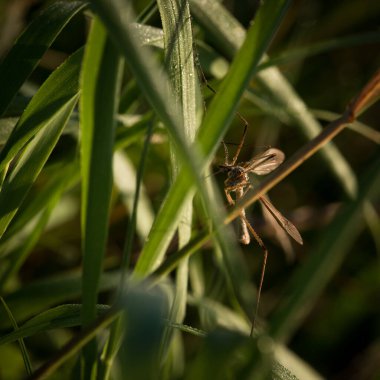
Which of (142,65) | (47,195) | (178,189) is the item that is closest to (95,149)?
(178,189)

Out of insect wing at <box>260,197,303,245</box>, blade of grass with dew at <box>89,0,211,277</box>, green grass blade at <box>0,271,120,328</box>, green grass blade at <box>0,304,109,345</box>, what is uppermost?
blade of grass with dew at <box>89,0,211,277</box>

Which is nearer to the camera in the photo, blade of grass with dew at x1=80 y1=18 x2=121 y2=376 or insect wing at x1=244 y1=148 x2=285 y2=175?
blade of grass with dew at x1=80 y1=18 x2=121 y2=376

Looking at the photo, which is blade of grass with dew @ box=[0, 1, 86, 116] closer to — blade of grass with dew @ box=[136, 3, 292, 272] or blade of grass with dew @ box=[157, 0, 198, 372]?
blade of grass with dew @ box=[157, 0, 198, 372]

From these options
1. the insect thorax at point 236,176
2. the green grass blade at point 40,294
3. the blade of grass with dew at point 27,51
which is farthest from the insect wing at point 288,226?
the blade of grass with dew at point 27,51

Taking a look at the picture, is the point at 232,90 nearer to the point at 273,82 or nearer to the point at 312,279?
the point at 312,279

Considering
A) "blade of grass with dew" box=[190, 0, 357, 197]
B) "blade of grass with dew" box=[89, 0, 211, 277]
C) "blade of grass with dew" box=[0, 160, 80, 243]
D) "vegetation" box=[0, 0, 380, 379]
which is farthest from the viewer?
"blade of grass with dew" box=[190, 0, 357, 197]

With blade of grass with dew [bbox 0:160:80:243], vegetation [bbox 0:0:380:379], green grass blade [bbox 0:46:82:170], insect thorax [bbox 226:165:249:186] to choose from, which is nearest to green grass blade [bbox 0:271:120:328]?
vegetation [bbox 0:0:380:379]
